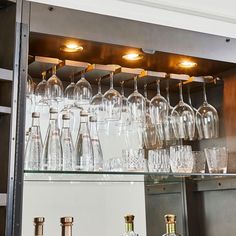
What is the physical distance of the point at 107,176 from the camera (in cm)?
186

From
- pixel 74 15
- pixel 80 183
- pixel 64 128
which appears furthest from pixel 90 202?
pixel 74 15

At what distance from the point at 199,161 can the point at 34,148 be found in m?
0.78

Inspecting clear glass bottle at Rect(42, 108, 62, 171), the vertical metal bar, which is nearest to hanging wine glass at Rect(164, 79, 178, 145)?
clear glass bottle at Rect(42, 108, 62, 171)

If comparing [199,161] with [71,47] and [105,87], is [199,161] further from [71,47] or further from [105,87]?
[71,47]

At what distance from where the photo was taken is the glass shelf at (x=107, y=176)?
5.51 feet

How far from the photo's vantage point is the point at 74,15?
5.42 feet

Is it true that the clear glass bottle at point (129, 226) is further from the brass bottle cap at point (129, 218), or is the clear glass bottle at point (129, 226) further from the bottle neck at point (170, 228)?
the bottle neck at point (170, 228)

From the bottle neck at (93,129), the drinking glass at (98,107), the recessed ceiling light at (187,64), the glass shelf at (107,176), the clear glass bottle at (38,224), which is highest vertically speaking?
the recessed ceiling light at (187,64)

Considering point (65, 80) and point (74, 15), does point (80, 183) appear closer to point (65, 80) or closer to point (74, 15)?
point (65, 80)

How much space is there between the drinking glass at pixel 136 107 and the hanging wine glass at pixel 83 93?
0.21 m

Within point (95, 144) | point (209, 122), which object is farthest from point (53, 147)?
point (209, 122)

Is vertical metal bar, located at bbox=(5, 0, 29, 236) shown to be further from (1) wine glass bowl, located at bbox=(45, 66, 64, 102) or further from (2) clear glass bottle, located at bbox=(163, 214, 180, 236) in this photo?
(2) clear glass bottle, located at bbox=(163, 214, 180, 236)

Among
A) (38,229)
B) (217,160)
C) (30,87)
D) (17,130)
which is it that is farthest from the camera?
(217,160)

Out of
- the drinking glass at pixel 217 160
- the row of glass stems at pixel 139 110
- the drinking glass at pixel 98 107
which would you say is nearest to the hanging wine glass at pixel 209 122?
the row of glass stems at pixel 139 110
